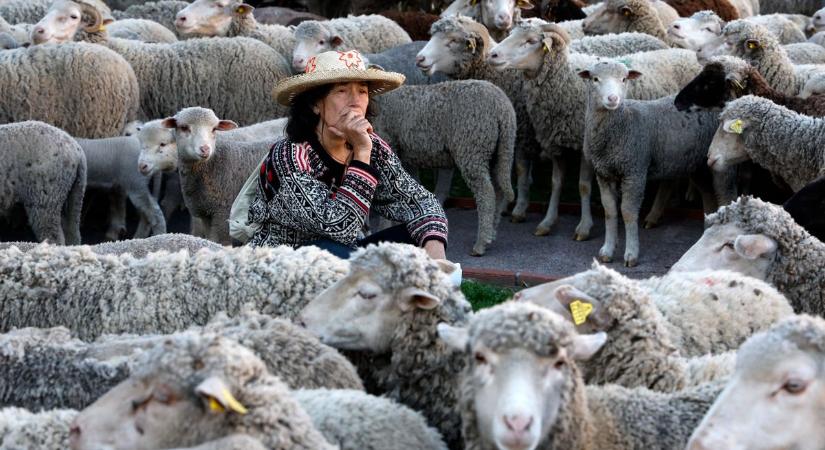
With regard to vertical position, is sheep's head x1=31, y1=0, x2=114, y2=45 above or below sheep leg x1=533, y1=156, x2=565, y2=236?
above

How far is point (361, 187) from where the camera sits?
5.23 m

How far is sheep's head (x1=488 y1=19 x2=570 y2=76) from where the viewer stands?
966 centimetres

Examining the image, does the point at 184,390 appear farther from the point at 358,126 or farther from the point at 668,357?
the point at 358,126


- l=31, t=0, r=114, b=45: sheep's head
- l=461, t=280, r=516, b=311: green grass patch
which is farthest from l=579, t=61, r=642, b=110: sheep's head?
l=31, t=0, r=114, b=45: sheep's head

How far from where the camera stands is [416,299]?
4.19m

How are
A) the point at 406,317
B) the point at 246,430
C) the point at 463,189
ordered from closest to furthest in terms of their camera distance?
the point at 246,430 < the point at 406,317 < the point at 463,189

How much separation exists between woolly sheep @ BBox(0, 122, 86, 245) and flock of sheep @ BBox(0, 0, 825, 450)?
15 mm

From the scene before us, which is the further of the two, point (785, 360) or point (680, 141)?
point (680, 141)

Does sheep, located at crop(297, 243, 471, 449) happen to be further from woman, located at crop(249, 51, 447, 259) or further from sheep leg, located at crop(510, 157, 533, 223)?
sheep leg, located at crop(510, 157, 533, 223)

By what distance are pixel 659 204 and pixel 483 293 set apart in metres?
2.42

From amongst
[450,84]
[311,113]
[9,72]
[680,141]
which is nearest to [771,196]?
[680,141]

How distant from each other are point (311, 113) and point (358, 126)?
281 mm

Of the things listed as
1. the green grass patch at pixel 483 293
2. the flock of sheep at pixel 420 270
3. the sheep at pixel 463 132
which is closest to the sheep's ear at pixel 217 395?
the flock of sheep at pixel 420 270

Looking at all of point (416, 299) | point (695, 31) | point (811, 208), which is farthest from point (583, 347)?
point (695, 31)
